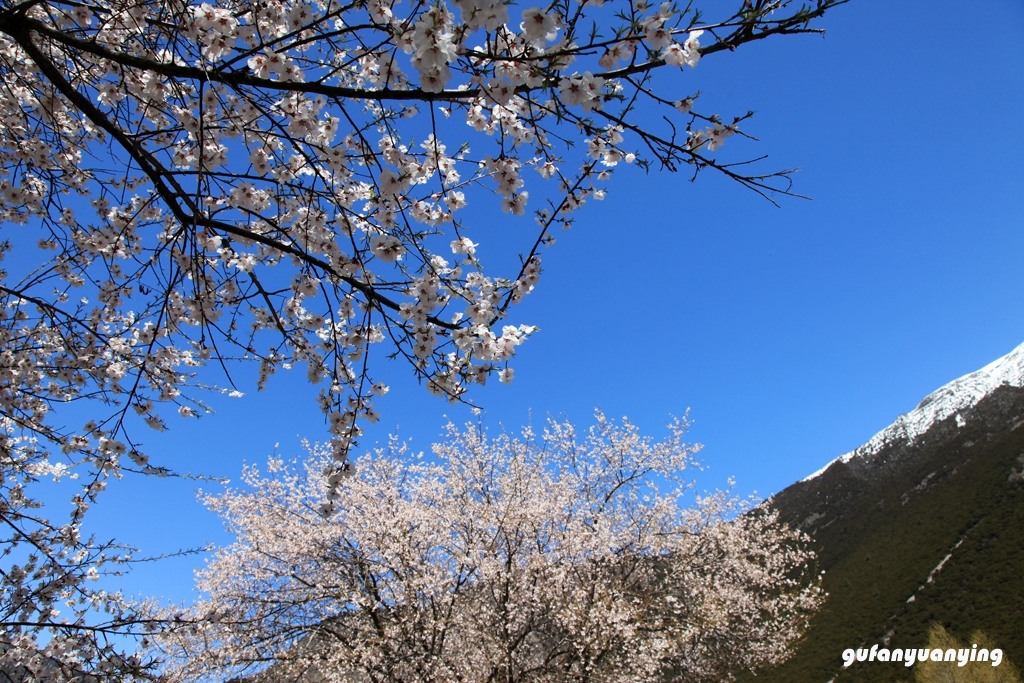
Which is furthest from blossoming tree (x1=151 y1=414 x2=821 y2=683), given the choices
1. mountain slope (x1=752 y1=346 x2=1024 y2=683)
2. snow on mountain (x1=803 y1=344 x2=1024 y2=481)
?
snow on mountain (x1=803 y1=344 x2=1024 y2=481)

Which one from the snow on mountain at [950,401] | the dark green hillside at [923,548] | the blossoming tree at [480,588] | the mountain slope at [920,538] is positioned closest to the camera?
the blossoming tree at [480,588]

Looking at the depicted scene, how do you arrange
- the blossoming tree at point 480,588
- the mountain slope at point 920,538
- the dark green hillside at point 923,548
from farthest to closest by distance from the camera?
the mountain slope at point 920,538 → the dark green hillside at point 923,548 → the blossoming tree at point 480,588

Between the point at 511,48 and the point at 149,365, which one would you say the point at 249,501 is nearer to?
the point at 149,365

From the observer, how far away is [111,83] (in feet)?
11.0

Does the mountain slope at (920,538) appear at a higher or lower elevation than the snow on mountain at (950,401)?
lower

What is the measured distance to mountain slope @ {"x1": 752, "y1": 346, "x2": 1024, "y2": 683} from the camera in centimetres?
2633

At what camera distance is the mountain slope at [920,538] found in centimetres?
2633

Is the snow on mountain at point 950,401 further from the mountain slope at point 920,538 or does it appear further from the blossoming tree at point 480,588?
the blossoming tree at point 480,588

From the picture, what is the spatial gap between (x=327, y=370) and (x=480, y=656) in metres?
7.43

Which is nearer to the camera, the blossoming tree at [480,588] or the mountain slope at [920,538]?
the blossoming tree at [480,588]

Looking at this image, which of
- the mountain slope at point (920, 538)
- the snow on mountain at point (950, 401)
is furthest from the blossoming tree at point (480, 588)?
the snow on mountain at point (950, 401)

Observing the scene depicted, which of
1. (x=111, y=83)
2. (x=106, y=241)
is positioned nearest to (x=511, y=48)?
(x=111, y=83)

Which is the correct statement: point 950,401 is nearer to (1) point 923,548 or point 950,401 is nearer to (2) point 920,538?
(2) point 920,538

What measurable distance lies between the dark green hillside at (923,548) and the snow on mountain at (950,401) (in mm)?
8888
